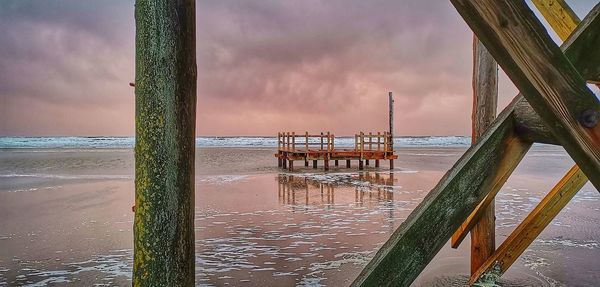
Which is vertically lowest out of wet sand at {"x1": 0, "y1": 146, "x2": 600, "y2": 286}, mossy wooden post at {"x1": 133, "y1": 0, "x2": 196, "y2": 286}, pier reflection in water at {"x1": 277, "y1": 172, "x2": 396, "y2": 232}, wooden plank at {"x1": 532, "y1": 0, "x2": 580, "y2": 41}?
wet sand at {"x1": 0, "y1": 146, "x2": 600, "y2": 286}

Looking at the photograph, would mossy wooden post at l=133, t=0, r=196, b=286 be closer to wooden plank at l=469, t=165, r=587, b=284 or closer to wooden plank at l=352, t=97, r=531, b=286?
wooden plank at l=352, t=97, r=531, b=286

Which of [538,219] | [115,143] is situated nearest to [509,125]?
[538,219]

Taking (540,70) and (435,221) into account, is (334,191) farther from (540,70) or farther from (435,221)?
(540,70)

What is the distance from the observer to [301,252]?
6500 mm

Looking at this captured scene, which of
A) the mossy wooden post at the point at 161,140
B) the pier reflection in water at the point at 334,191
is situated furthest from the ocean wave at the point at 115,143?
the mossy wooden post at the point at 161,140

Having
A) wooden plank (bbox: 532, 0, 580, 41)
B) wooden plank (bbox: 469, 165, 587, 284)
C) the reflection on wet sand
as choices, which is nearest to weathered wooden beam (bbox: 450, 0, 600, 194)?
wooden plank (bbox: 532, 0, 580, 41)

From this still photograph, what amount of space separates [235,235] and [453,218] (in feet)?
21.6

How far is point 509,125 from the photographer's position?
1.71m

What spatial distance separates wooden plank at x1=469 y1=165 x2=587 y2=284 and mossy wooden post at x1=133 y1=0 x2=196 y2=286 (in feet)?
8.68

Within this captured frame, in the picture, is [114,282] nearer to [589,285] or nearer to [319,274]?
[319,274]

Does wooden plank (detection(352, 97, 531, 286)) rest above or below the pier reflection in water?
above

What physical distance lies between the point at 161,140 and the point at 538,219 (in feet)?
10.1

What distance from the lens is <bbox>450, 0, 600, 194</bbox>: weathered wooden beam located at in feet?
4.11

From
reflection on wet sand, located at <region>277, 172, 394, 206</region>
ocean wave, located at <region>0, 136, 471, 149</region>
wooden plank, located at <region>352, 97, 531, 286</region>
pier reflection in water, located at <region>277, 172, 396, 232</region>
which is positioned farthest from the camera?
ocean wave, located at <region>0, 136, 471, 149</region>
